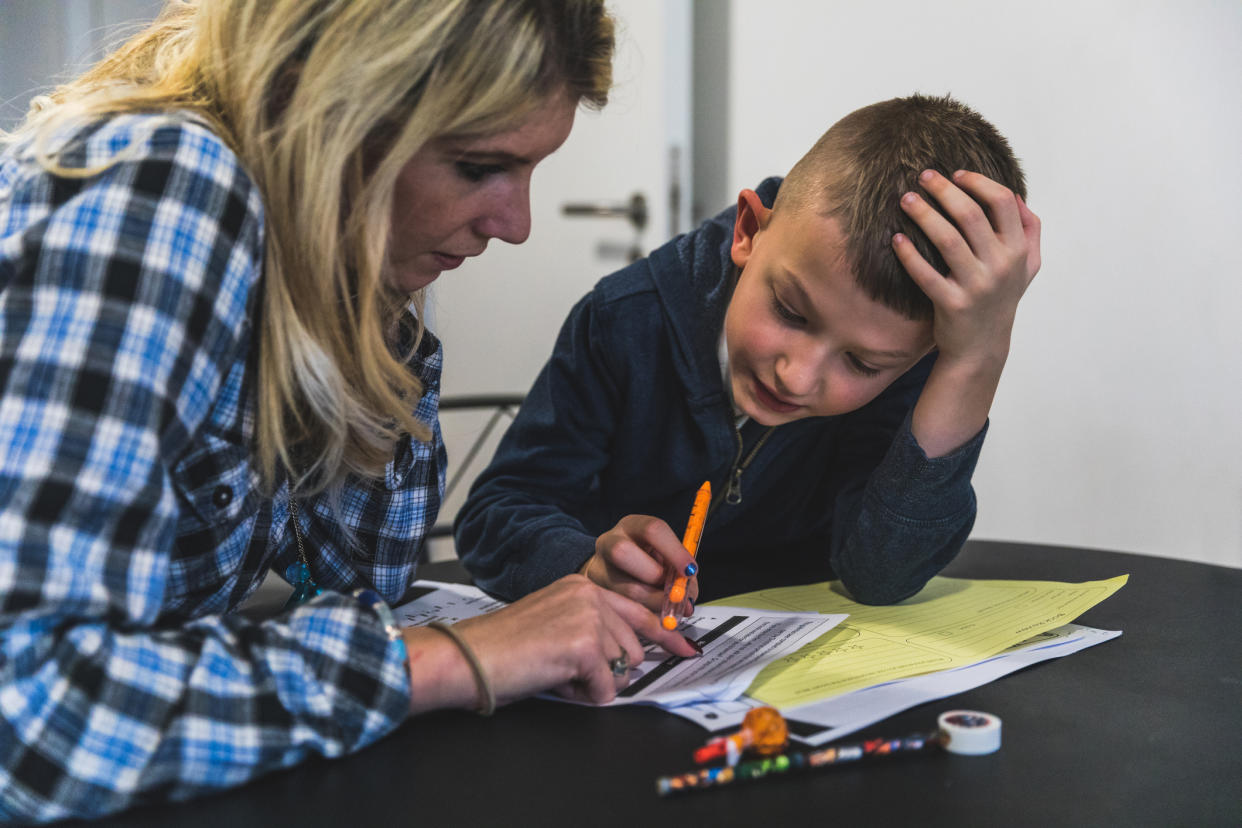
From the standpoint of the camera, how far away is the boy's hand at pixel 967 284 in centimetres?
93

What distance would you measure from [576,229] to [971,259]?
5.26ft

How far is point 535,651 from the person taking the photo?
71cm

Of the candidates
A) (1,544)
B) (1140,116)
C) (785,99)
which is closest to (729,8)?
(785,99)

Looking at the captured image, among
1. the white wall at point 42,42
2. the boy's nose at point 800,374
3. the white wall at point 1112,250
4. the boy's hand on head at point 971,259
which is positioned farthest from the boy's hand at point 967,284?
the white wall at point 42,42

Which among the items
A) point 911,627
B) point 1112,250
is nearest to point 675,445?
point 911,627

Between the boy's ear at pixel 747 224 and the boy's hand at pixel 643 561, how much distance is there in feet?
1.10

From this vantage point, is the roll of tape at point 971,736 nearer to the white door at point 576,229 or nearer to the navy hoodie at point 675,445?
the navy hoodie at point 675,445

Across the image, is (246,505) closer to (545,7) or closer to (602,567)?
(602,567)

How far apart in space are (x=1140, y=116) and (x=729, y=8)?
1.03 m

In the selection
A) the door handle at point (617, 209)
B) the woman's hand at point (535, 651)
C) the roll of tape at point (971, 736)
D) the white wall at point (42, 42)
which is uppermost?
the white wall at point (42, 42)

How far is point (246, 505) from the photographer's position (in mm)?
815

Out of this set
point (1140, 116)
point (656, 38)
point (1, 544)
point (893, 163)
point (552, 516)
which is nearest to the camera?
point (1, 544)

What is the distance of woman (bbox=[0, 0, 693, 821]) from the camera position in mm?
583

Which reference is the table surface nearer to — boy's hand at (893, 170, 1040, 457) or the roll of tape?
the roll of tape
